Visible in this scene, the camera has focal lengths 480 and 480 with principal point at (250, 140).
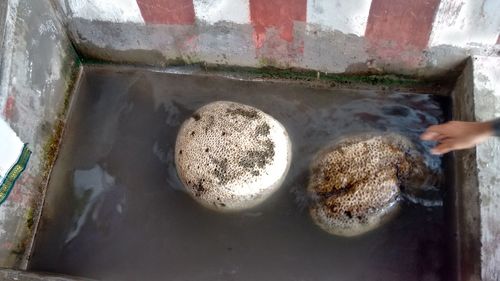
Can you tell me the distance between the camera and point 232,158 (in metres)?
2.76

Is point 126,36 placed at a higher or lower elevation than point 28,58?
higher

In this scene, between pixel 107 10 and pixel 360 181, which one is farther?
pixel 107 10

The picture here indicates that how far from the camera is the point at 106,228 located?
299 cm

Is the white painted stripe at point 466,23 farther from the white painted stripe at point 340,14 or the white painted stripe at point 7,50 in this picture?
the white painted stripe at point 7,50

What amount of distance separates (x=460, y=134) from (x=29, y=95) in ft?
7.98

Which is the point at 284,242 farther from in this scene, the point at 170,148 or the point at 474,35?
the point at 474,35

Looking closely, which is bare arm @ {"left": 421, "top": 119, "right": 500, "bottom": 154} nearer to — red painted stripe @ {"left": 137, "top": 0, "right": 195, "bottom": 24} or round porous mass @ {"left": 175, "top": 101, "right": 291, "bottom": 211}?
round porous mass @ {"left": 175, "top": 101, "right": 291, "bottom": 211}

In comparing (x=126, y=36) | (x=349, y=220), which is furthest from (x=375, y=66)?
(x=126, y=36)

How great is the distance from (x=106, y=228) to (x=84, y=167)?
1.51 feet

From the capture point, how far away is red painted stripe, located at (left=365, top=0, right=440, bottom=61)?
2619 mm

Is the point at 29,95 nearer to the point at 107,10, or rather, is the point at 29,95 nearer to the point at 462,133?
the point at 107,10

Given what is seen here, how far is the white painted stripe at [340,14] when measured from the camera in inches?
106

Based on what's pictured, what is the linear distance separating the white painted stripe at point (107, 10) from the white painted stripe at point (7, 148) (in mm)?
887

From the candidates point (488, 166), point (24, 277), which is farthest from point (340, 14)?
point (24, 277)
